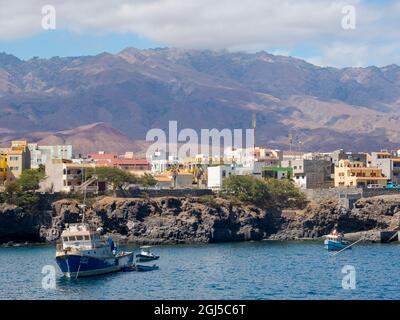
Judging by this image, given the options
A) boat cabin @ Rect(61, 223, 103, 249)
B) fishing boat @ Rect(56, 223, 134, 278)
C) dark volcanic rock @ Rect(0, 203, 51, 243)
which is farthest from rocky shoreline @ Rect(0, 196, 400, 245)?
boat cabin @ Rect(61, 223, 103, 249)

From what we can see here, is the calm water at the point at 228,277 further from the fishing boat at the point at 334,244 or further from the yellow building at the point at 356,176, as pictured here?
the yellow building at the point at 356,176

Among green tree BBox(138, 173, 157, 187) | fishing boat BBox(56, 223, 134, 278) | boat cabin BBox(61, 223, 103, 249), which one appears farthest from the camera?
green tree BBox(138, 173, 157, 187)

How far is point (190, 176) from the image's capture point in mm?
135125

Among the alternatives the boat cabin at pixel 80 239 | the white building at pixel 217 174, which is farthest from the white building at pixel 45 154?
the boat cabin at pixel 80 239

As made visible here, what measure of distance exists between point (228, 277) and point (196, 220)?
42383mm

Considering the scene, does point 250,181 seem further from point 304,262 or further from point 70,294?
point 70,294

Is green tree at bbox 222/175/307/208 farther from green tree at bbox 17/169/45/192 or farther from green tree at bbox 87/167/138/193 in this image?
green tree at bbox 17/169/45/192

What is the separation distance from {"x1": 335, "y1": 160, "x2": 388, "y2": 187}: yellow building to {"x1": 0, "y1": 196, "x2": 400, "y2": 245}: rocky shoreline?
13.0m

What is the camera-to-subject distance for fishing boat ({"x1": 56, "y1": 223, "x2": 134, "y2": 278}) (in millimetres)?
66181

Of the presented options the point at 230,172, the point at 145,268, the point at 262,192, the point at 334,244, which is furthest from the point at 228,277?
the point at 230,172

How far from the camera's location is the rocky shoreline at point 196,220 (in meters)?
104

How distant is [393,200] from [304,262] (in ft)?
131

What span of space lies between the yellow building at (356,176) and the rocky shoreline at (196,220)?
42.8ft

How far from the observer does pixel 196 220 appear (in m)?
106
